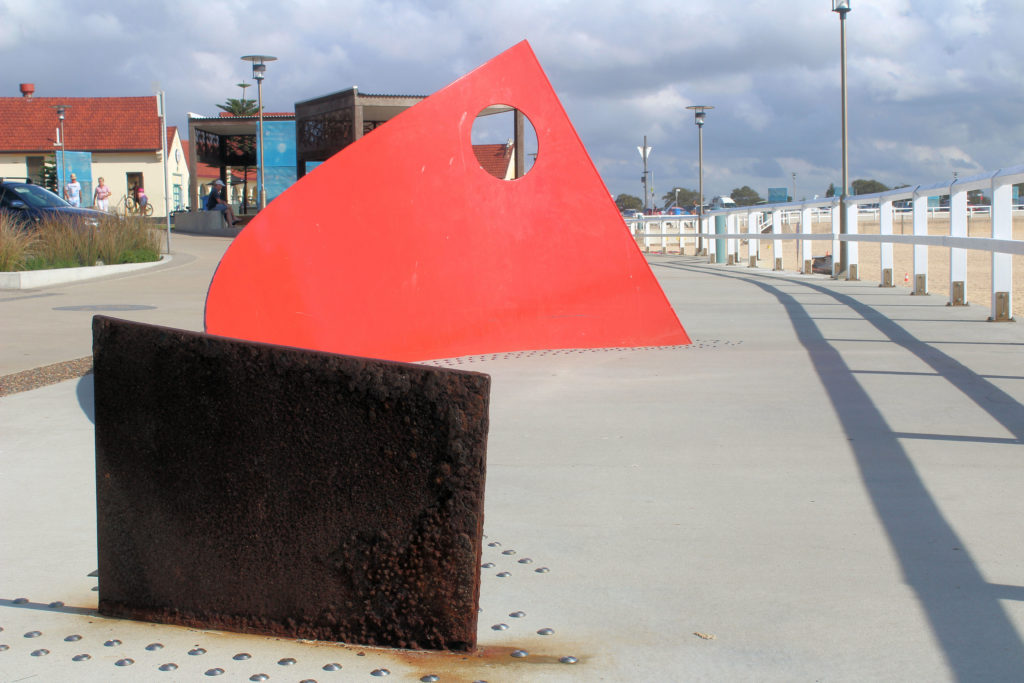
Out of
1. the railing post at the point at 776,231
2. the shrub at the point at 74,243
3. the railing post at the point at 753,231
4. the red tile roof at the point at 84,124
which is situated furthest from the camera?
the red tile roof at the point at 84,124

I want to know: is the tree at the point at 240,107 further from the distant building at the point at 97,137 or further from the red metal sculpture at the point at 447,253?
the red metal sculpture at the point at 447,253

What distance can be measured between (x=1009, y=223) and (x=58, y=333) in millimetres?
7971

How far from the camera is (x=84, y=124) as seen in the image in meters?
58.5

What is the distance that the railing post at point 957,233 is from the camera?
926cm

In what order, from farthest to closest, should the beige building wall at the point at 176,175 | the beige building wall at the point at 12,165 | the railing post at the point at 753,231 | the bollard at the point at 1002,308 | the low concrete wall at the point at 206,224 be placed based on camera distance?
the beige building wall at the point at 176,175 → the beige building wall at the point at 12,165 → the low concrete wall at the point at 206,224 → the railing post at the point at 753,231 → the bollard at the point at 1002,308

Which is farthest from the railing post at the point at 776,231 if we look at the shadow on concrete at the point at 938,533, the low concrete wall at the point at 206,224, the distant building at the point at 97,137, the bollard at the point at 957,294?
the distant building at the point at 97,137

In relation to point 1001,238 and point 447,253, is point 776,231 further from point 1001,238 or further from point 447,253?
point 447,253

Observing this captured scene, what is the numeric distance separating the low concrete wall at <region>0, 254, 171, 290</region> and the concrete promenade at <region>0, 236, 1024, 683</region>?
7.83m

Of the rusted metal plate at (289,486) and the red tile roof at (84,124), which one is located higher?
the red tile roof at (84,124)

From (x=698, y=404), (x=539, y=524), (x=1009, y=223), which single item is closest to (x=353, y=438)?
(x=539, y=524)

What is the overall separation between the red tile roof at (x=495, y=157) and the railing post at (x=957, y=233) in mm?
35387

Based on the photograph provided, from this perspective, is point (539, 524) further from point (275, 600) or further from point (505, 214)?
point (505, 214)

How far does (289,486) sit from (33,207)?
19504 millimetres

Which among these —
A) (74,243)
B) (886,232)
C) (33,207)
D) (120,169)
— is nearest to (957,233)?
(886,232)
